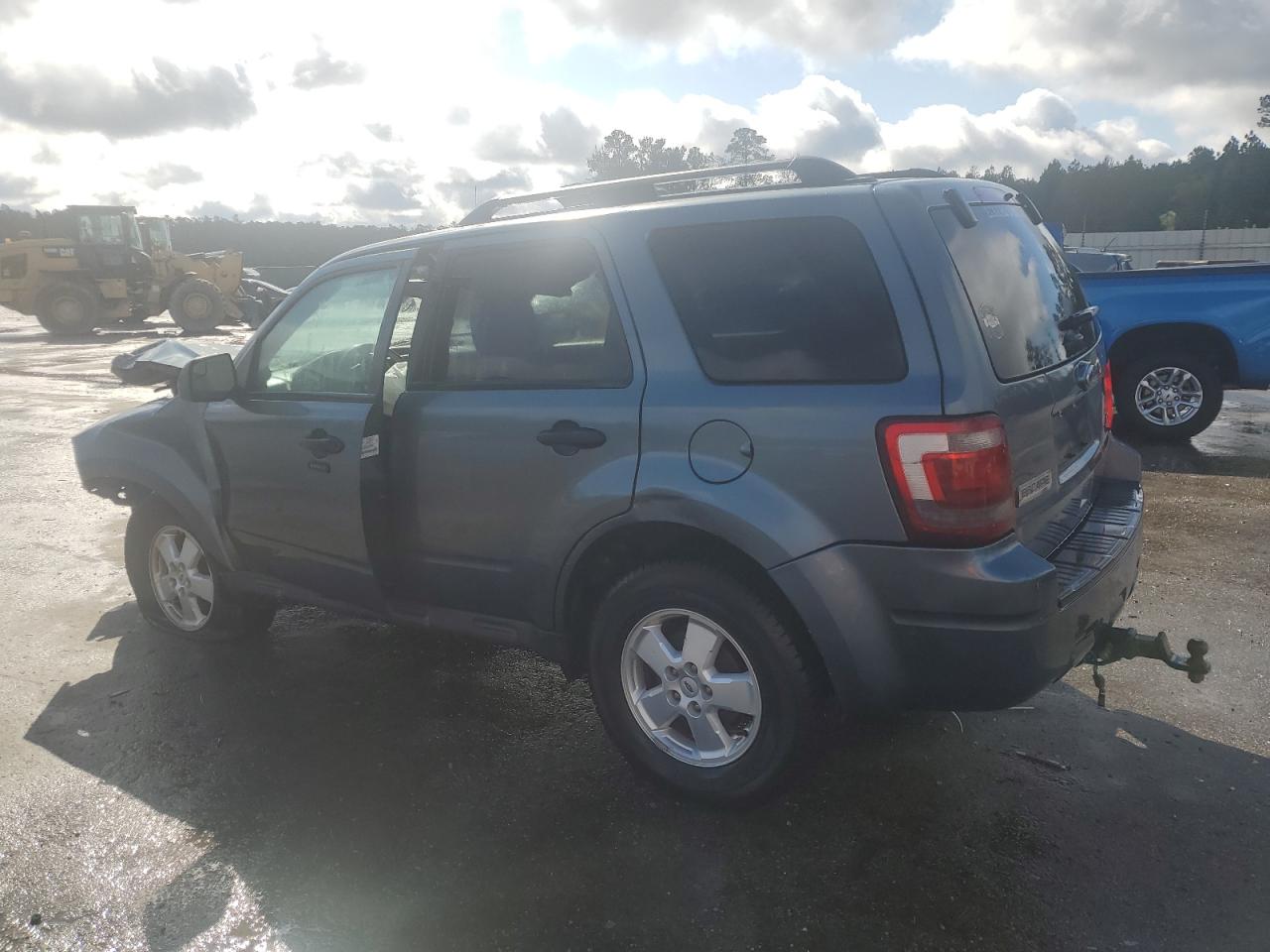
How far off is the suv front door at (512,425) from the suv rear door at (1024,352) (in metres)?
0.98

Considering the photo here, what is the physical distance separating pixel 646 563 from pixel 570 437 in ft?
1.53

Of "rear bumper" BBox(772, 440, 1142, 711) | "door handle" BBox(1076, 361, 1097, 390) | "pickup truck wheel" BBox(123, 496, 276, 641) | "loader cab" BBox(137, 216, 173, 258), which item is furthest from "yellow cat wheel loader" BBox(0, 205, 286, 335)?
"rear bumper" BBox(772, 440, 1142, 711)

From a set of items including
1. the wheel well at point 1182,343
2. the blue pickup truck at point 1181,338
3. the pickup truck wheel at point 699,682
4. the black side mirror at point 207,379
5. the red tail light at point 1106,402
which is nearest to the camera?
the pickup truck wheel at point 699,682

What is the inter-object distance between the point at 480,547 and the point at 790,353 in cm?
133

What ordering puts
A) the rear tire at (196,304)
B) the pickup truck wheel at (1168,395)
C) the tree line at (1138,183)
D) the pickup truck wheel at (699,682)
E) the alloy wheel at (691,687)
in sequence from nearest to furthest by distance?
the pickup truck wheel at (699,682) < the alloy wheel at (691,687) < the pickup truck wheel at (1168,395) < the rear tire at (196,304) < the tree line at (1138,183)

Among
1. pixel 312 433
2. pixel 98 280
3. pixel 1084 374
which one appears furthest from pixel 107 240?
pixel 1084 374

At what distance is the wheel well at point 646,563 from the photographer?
2883 millimetres

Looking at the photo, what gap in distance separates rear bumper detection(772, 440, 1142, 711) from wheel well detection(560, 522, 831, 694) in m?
0.11

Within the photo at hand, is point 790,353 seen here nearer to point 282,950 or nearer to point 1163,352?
point 282,950

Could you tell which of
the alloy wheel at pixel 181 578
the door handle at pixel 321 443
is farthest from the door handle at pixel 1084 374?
the alloy wheel at pixel 181 578

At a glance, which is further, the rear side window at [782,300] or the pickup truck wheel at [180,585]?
the pickup truck wheel at [180,585]

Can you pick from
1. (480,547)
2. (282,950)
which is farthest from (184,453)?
(282,950)

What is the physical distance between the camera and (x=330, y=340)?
404 cm

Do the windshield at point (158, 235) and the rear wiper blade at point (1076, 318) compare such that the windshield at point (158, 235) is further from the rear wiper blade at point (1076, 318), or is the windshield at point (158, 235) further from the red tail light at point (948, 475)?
the red tail light at point (948, 475)
